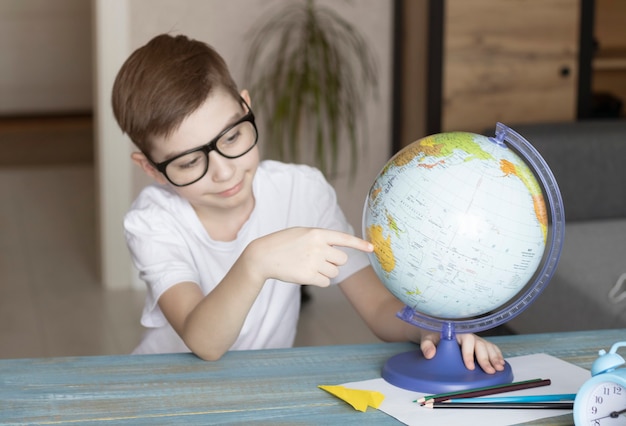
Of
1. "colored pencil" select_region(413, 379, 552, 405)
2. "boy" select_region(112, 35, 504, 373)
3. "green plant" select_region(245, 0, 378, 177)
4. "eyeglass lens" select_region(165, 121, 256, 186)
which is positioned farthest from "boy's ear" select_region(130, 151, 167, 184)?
"green plant" select_region(245, 0, 378, 177)

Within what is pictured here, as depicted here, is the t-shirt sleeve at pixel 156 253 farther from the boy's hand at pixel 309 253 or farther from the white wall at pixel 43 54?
the white wall at pixel 43 54

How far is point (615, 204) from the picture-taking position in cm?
Answer: 362

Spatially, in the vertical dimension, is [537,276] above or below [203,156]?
below

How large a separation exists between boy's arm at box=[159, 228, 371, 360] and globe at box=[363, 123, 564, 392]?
2.8 inches

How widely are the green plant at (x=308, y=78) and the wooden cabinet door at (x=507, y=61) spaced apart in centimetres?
44

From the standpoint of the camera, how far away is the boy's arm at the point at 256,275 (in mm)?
1388

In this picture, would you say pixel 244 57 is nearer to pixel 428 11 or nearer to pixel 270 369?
pixel 428 11

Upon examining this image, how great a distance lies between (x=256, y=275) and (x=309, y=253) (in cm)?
11

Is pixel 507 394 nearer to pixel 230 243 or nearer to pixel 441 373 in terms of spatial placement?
pixel 441 373

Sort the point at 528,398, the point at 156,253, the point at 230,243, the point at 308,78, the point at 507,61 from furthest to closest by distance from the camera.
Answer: the point at 507,61 → the point at 308,78 → the point at 230,243 → the point at 156,253 → the point at 528,398

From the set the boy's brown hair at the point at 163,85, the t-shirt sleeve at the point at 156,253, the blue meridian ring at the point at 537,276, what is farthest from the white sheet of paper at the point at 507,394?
the boy's brown hair at the point at 163,85

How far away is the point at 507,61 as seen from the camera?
172 inches

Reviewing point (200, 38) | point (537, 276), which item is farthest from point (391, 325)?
point (200, 38)

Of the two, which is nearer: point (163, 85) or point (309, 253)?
point (309, 253)
